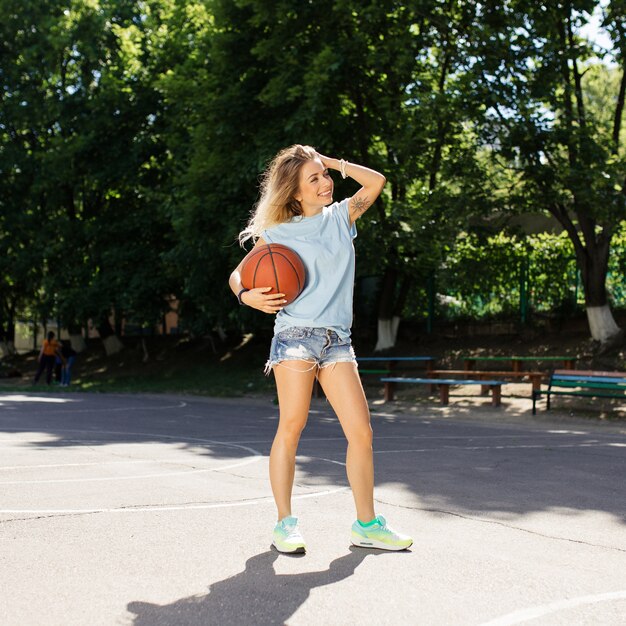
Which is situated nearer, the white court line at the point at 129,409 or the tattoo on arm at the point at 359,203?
the tattoo on arm at the point at 359,203

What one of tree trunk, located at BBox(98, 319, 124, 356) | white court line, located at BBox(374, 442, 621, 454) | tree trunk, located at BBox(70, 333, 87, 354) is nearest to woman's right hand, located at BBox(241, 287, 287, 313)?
white court line, located at BBox(374, 442, 621, 454)

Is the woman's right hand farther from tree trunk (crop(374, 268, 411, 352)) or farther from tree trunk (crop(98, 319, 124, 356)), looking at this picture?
tree trunk (crop(98, 319, 124, 356))

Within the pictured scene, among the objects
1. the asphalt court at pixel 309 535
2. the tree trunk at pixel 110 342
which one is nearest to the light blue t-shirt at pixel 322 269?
the asphalt court at pixel 309 535

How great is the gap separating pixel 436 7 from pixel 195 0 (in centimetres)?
1091

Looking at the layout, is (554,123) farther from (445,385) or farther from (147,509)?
(147,509)

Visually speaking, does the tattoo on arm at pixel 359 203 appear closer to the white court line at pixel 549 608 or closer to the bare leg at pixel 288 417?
the bare leg at pixel 288 417

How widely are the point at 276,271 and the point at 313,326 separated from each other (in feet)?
1.16

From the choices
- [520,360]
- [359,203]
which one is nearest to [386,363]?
[520,360]

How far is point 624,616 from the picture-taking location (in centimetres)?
372

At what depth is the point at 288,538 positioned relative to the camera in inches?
190

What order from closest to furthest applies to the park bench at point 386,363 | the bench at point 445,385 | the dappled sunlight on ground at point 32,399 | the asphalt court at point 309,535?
the asphalt court at point 309,535 → the bench at point 445,385 → the dappled sunlight on ground at point 32,399 → the park bench at point 386,363

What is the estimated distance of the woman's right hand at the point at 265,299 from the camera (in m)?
4.71

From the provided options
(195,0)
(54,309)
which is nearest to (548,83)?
(195,0)

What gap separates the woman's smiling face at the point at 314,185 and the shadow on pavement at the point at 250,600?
191 centimetres
